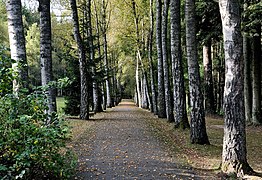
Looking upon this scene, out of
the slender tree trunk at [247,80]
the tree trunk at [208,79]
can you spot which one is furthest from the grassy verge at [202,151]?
the tree trunk at [208,79]

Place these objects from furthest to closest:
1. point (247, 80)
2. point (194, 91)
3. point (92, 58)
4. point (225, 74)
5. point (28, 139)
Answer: point (92, 58), point (247, 80), point (194, 91), point (225, 74), point (28, 139)

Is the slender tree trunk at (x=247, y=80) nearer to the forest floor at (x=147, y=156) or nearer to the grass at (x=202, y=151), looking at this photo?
the grass at (x=202, y=151)

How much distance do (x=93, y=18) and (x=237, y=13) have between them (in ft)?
89.8

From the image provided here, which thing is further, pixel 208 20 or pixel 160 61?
pixel 160 61

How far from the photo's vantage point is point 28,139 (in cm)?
449

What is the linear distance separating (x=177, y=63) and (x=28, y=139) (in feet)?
30.8

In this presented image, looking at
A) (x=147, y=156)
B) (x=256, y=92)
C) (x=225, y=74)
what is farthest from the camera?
(x=256, y=92)

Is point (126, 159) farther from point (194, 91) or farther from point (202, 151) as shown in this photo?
Answer: point (194, 91)

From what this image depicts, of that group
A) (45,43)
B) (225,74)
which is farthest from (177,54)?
(225,74)

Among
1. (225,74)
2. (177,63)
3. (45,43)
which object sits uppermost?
(45,43)

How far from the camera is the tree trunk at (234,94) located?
21.3ft

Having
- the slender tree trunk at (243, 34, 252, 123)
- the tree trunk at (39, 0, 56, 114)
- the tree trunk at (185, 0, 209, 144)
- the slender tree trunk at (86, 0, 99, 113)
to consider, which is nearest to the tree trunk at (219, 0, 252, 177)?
the tree trunk at (185, 0, 209, 144)

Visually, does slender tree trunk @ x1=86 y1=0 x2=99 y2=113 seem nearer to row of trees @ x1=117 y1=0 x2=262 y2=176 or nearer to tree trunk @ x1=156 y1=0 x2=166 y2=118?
tree trunk @ x1=156 y1=0 x2=166 y2=118

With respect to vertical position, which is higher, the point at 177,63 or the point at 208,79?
the point at 177,63
